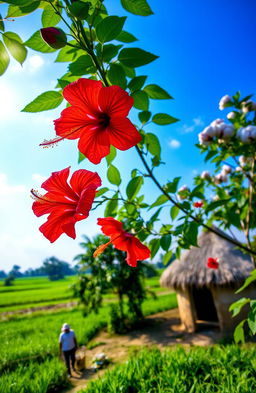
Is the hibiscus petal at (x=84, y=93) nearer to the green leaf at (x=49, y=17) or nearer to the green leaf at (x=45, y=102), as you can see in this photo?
the green leaf at (x=45, y=102)

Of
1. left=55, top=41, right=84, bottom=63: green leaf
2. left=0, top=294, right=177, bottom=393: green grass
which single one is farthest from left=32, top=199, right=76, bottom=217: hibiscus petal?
left=0, top=294, right=177, bottom=393: green grass

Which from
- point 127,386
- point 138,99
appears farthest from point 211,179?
point 127,386

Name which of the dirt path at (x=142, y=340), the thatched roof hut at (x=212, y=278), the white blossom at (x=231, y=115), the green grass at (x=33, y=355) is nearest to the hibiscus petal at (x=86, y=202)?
the white blossom at (x=231, y=115)

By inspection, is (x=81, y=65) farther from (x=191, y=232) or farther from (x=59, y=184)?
(x=191, y=232)

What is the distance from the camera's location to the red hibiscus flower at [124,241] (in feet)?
2.47

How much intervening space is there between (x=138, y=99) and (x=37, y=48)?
350mm

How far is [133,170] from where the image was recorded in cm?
112

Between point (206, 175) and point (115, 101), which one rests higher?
point (206, 175)

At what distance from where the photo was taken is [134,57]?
2.18 feet

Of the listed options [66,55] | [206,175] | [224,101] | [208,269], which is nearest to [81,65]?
[66,55]

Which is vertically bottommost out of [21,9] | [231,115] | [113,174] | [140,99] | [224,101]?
[113,174]

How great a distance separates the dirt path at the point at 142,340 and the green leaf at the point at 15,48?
7.02 metres

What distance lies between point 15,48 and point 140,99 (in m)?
0.44

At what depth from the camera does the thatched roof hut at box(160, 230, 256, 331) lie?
803 cm
